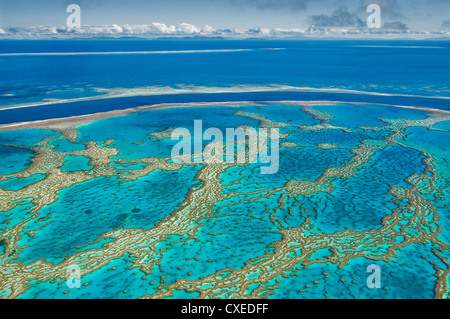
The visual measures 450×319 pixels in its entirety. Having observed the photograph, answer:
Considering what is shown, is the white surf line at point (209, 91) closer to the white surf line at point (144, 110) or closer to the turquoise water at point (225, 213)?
the white surf line at point (144, 110)

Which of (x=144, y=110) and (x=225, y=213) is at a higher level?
(x=144, y=110)

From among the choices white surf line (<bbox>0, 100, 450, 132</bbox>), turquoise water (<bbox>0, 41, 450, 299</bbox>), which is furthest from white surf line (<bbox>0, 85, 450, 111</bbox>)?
turquoise water (<bbox>0, 41, 450, 299</bbox>)

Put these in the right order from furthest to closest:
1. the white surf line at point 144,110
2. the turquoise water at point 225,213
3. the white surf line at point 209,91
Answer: the white surf line at point 209,91 → the white surf line at point 144,110 → the turquoise water at point 225,213

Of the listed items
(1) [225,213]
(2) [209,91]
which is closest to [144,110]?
(2) [209,91]

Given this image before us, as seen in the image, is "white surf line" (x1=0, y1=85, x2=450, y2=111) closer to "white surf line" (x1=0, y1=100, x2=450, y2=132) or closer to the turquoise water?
"white surf line" (x1=0, y1=100, x2=450, y2=132)

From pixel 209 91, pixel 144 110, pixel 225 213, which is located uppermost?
pixel 209 91

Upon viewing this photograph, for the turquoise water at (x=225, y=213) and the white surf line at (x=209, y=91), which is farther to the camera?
the white surf line at (x=209, y=91)

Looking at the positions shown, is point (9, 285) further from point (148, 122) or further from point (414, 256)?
point (148, 122)

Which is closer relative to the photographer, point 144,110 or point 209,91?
point 144,110

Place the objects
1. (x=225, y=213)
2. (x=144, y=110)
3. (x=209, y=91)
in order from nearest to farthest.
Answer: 1. (x=225, y=213)
2. (x=144, y=110)
3. (x=209, y=91)

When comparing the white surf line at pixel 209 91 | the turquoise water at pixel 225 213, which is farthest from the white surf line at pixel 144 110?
the white surf line at pixel 209 91

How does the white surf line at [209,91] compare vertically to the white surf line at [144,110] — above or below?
above

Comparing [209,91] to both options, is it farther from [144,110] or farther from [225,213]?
[225,213]
